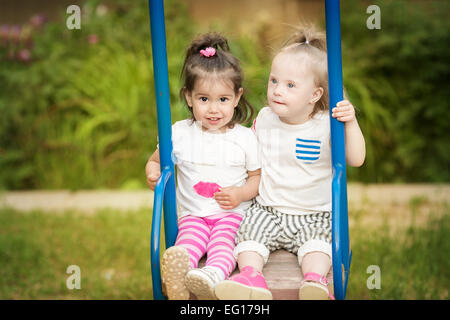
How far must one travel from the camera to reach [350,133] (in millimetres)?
2293

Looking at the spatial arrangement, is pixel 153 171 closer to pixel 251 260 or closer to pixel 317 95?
pixel 251 260

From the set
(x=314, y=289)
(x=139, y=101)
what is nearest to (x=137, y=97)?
(x=139, y=101)

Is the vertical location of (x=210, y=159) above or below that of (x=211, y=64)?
below

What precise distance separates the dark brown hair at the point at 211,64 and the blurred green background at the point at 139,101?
9.13 feet

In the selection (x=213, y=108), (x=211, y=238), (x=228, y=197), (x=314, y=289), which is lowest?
(x=314, y=289)

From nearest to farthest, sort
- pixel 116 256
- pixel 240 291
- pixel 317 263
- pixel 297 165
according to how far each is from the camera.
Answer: pixel 240 291
pixel 317 263
pixel 297 165
pixel 116 256

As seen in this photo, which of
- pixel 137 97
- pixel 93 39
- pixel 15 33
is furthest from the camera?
pixel 15 33

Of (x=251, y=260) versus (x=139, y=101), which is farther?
(x=139, y=101)

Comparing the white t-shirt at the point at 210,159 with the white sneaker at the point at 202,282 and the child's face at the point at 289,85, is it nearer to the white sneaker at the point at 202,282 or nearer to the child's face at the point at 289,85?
the child's face at the point at 289,85

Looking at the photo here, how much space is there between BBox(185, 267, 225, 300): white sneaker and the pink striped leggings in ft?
0.32

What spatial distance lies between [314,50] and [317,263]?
2.72 ft

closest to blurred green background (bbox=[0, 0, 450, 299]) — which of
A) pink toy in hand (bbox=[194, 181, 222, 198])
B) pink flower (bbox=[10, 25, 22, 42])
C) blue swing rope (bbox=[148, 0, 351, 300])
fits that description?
pink flower (bbox=[10, 25, 22, 42])

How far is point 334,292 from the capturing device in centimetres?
214
